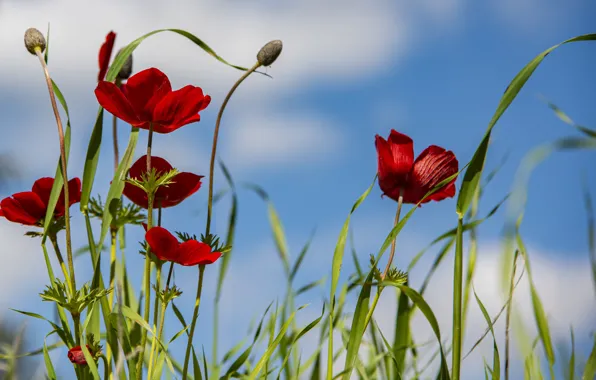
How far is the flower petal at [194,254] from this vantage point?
0.96m

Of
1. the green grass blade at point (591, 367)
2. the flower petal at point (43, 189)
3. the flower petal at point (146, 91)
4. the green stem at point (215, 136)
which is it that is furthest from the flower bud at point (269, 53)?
the green grass blade at point (591, 367)

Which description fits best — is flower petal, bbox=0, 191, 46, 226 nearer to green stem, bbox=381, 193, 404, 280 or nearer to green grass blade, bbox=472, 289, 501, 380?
green stem, bbox=381, 193, 404, 280

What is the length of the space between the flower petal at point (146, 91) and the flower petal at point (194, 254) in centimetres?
23

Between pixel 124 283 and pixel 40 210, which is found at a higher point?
pixel 40 210

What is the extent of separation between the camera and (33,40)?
1085 mm

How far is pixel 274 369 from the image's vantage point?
129 cm

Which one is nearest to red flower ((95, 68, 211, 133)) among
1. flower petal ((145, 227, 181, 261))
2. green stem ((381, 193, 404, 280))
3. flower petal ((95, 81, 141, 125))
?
flower petal ((95, 81, 141, 125))

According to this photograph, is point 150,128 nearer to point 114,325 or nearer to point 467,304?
point 114,325

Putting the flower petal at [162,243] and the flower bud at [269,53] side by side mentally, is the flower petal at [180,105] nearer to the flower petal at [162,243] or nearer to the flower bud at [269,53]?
the flower bud at [269,53]

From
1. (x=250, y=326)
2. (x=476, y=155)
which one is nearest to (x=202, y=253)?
(x=476, y=155)

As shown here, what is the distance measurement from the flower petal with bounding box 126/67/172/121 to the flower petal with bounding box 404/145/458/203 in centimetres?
41

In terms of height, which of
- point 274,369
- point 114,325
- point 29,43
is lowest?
point 274,369

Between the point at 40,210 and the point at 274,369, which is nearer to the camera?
the point at 40,210

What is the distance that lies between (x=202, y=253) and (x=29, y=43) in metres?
0.44
